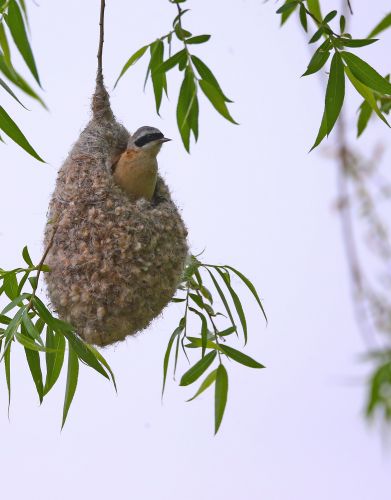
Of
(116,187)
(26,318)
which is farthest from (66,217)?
(26,318)

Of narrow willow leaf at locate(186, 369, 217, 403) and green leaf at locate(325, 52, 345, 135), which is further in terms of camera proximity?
narrow willow leaf at locate(186, 369, 217, 403)

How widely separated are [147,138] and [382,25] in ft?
2.67

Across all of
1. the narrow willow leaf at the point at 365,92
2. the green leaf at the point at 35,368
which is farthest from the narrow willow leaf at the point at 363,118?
the green leaf at the point at 35,368

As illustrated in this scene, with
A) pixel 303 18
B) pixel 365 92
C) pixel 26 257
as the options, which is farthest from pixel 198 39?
pixel 26 257

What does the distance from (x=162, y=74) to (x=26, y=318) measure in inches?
26.6

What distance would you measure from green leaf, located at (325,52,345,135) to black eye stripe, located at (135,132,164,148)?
2.01ft

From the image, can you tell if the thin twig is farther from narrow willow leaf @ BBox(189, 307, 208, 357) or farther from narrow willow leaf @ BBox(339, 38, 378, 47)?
narrow willow leaf @ BBox(189, 307, 208, 357)

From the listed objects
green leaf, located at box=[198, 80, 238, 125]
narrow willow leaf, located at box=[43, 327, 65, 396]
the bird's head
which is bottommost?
narrow willow leaf, located at box=[43, 327, 65, 396]

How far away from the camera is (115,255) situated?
2.27 m

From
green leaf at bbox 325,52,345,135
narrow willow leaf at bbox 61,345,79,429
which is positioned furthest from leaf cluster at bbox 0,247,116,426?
green leaf at bbox 325,52,345,135

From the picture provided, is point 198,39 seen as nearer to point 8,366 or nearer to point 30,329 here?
point 30,329

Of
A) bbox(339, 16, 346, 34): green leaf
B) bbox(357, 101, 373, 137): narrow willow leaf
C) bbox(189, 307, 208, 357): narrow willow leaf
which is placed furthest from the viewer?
bbox(357, 101, 373, 137): narrow willow leaf

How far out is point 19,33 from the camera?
191 centimetres

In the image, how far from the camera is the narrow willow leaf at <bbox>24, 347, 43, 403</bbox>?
7.17 ft
